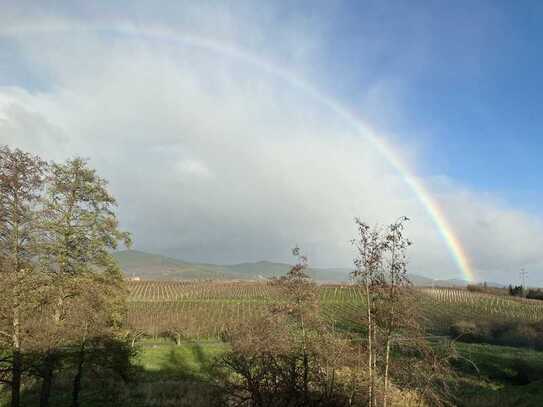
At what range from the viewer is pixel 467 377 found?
3206cm

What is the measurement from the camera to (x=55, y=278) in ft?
67.6

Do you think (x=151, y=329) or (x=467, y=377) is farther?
(x=151, y=329)

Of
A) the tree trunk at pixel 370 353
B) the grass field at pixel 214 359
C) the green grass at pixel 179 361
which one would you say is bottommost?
the green grass at pixel 179 361

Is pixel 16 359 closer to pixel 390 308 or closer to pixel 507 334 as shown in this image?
pixel 390 308

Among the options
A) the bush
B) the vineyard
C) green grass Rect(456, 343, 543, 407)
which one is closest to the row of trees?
green grass Rect(456, 343, 543, 407)

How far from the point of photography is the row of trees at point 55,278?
18266 millimetres

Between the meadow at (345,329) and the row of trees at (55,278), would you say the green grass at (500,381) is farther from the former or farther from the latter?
the row of trees at (55,278)

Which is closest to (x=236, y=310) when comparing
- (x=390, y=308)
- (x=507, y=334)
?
(x=507, y=334)

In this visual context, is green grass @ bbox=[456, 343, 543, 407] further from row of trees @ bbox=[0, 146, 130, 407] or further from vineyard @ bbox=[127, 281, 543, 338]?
row of trees @ bbox=[0, 146, 130, 407]

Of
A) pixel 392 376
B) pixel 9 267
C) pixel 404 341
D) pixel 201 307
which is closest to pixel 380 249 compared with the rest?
pixel 404 341

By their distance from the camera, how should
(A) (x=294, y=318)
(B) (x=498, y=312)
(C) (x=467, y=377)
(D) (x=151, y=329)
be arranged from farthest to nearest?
(B) (x=498, y=312) < (D) (x=151, y=329) < (C) (x=467, y=377) < (A) (x=294, y=318)

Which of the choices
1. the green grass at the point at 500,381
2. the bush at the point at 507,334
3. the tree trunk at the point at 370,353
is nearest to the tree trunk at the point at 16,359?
the tree trunk at the point at 370,353

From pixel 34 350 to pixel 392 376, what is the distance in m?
16.3

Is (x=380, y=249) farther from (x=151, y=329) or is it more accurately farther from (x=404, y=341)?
(x=151, y=329)
